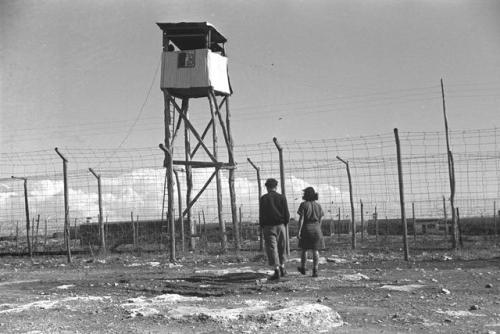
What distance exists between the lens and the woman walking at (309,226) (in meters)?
9.55

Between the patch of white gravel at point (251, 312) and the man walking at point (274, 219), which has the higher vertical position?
the man walking at point (274, 219)

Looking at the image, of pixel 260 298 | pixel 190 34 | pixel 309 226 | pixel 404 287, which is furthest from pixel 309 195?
pixel 190 34

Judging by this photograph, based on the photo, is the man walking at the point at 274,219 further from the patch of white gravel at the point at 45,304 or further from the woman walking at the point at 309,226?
the patch of white gravel at the point at 45,304

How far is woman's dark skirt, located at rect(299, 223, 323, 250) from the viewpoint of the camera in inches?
375

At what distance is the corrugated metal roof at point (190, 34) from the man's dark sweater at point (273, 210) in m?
9.39

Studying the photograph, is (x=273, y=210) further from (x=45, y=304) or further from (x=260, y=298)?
(x=45, y=304)

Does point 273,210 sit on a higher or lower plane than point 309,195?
lower

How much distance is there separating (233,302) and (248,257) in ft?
20.9

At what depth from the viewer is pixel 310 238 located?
956 cm

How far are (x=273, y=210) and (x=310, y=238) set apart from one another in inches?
31.7

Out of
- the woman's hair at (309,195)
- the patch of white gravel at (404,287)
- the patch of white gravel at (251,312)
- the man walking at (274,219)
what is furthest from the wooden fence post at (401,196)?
the patch of white gravel at (251,312)

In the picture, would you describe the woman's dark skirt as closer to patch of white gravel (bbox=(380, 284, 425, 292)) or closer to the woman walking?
the woman walking

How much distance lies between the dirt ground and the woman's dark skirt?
510mm

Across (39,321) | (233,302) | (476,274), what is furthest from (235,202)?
(39,321)
